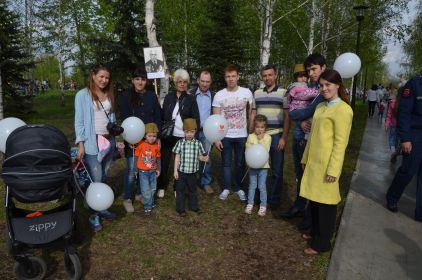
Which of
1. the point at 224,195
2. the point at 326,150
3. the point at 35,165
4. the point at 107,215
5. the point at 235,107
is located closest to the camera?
the point at 35,165

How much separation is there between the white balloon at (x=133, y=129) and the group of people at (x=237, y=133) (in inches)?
5.5

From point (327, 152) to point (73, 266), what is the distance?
2.73 metres

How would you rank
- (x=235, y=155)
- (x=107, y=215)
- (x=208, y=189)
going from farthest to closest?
(x=208, y=189) → (x=235, y=155) → (x=107, y=215)

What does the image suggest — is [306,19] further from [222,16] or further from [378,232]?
[378,232]

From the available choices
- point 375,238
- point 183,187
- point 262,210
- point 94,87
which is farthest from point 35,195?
point 375,238

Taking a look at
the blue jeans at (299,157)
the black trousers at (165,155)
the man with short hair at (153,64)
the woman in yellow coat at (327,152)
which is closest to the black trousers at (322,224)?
the woman in yellow coat at (327,152)

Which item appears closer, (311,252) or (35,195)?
(35,195)

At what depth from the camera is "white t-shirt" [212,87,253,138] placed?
5051mm

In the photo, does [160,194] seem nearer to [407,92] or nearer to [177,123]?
[177,123]

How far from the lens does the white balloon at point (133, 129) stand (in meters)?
4.45

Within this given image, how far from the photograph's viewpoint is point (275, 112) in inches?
190

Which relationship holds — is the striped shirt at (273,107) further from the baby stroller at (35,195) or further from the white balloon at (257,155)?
the baby stroller at (35,195)

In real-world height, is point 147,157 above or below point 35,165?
below

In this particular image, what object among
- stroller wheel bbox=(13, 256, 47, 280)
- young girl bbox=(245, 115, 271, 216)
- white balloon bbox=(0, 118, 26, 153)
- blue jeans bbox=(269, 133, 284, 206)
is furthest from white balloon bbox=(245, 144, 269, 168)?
white balloon bbox=(0, 118, 26, 153)
